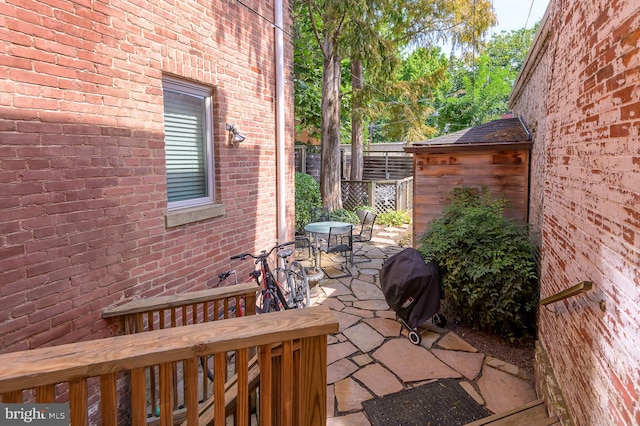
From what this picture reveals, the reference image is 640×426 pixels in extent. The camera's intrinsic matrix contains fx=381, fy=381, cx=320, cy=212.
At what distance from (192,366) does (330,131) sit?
9697 millimetres

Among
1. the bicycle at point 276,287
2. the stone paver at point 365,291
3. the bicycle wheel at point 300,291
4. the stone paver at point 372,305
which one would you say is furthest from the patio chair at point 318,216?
the bicycle wheel at point 300,291

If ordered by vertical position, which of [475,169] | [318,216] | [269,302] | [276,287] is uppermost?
[475,169]

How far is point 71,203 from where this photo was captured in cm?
254

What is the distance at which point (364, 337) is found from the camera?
4.29 m

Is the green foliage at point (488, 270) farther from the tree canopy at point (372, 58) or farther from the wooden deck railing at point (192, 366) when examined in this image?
the tree canopy at point (372, 58)

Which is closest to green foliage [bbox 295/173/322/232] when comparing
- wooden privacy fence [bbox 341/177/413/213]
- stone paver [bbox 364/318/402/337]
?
wooden privacy fence [bbox 341/177/413/213]

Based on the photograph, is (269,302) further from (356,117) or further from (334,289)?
(356,117)

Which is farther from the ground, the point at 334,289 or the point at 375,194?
the point at 375,194

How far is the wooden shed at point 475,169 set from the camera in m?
5.37

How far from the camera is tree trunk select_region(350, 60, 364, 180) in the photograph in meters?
11.4

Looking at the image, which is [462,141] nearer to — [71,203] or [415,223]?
[415,223]

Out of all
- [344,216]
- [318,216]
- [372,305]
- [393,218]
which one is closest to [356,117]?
[344,216]

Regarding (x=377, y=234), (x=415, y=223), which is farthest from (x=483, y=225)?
(x=377, y=234)

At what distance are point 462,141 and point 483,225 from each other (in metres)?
2.12
